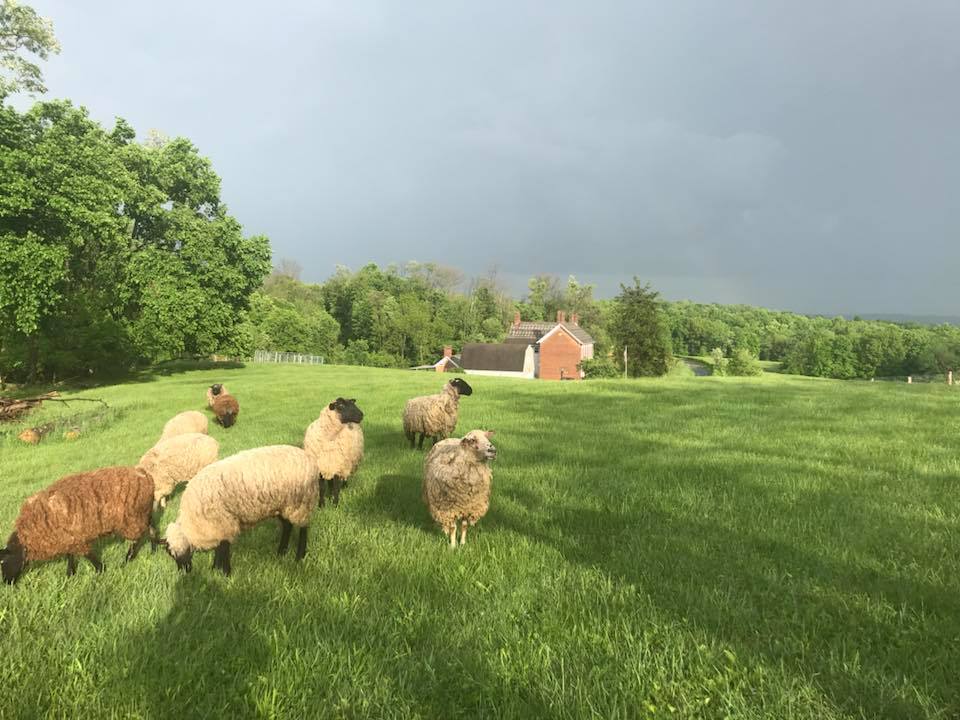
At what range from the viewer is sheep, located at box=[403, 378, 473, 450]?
36.2 ft

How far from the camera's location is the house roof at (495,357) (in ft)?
261

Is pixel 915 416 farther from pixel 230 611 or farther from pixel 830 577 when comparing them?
pixel 230 611

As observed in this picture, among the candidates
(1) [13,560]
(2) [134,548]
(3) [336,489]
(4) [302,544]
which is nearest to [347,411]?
(3) [336,489]

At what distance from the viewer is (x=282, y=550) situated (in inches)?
217

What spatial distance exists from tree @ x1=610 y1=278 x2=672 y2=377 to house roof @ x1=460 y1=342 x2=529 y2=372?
30.3 metres

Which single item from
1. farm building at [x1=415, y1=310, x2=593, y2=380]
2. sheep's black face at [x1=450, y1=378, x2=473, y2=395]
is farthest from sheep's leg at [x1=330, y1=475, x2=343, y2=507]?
farm building at [x1=415, y1=310, x2=593, y2=380]

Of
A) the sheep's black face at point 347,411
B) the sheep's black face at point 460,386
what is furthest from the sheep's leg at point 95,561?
the sheep's black face at point 460,386

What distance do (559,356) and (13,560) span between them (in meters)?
71.2

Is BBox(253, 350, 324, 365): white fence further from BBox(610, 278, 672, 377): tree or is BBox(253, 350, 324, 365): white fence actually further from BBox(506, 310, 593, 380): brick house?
BBox(610, 278, 672, 377): tree

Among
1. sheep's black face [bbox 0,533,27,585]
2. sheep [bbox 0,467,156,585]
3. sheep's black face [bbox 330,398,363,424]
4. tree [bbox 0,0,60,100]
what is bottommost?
sheep's black face [bbox 0,533,27,585]

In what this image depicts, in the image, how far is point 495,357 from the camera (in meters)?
80.4

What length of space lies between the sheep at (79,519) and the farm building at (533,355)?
6654 cm

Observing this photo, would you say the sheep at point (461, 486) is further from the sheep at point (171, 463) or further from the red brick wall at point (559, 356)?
the red brick wall at point (559, 356)

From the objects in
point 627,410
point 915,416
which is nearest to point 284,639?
point 627,410
